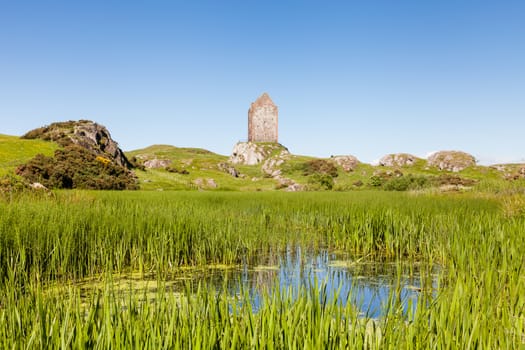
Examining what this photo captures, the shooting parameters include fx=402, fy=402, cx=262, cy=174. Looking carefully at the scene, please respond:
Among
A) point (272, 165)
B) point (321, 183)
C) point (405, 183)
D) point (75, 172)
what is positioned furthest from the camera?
point (272, 165)

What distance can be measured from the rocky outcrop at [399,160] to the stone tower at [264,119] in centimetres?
3489

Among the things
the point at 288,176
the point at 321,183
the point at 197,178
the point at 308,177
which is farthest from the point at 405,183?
the point at 197,178

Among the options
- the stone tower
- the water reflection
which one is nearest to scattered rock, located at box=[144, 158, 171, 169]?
the stone tower

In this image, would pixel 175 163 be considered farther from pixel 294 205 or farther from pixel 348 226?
pixel 348 226

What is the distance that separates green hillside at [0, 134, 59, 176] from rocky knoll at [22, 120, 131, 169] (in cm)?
252

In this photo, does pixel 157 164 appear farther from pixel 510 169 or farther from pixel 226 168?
pixel 510 169

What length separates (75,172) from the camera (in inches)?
1416

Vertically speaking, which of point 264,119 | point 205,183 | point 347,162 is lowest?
point 205,183

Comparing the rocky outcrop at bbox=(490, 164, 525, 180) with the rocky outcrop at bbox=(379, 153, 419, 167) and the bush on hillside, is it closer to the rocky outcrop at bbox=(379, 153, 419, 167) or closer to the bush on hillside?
the rocky outcrop at bbox=(379, 153, 419, 167)

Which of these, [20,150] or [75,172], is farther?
[20,150]

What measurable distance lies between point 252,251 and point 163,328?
7266 millimetres

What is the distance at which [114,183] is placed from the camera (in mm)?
38594

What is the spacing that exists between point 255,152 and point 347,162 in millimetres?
27495

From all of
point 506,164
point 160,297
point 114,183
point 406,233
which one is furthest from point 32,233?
point 506,164
